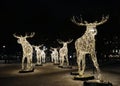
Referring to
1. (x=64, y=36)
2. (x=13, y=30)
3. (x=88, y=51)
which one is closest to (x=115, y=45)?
(x=64, y=36)

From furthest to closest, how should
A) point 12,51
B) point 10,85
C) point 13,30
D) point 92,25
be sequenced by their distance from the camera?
point 12,51 → point 13,30 → point 92,25 → point 10,85

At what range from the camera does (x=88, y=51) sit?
19266mm

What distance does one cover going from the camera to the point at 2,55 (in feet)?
218

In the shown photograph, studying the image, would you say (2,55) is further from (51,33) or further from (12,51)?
(51,33)

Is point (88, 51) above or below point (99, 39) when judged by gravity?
below

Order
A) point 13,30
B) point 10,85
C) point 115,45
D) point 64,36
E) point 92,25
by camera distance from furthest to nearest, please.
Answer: point 115,45 → point 64,36 → point 13,30 → point 92,25 → point 10,85

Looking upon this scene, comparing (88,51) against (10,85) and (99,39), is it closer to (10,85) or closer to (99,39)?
(10,85)

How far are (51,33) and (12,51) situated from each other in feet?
57.5

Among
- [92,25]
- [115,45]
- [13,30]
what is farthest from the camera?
[115,45]

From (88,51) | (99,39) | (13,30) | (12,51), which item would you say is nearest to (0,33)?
(13,30)

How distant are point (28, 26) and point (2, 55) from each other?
2471 cm

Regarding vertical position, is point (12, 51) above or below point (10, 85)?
above

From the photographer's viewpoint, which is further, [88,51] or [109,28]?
[109,28]

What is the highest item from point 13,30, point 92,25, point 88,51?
point 13,30
